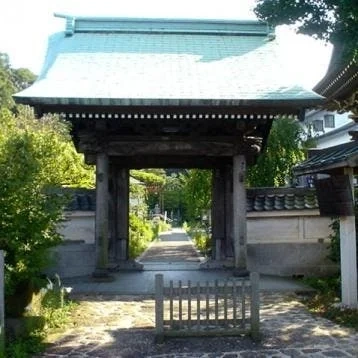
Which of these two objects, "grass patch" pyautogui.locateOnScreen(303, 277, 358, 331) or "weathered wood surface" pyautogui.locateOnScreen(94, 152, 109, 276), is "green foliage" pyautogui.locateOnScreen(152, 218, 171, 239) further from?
"grass patch" pyautogui.locateOnScreen(303, 277, 358, 331)

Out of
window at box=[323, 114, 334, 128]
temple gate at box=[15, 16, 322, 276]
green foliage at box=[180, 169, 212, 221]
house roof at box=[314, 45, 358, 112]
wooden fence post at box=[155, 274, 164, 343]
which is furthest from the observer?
window at box=[323, 114, 334, 128]

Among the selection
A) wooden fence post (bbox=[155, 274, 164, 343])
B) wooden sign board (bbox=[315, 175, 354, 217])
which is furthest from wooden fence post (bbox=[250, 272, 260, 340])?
wooden sign board (bbox=[315, 175, 354, 217])

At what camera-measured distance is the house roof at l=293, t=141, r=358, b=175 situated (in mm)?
8323

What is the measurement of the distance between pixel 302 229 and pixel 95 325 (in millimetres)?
7141

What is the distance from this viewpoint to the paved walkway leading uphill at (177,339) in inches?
258

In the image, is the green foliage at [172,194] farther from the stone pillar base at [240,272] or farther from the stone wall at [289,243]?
the stone pillar base at [240,272]

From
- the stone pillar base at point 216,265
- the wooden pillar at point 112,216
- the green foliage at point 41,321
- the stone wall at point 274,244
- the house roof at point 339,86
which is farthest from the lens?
the wooden pillar at point 112,216

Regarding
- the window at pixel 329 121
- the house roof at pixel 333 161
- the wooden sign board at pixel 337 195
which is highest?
the window at pixel 329 121

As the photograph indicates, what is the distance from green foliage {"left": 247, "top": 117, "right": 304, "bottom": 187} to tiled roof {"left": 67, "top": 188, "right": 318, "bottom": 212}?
563 cm

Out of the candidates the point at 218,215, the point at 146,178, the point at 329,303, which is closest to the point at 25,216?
the point at 329,303

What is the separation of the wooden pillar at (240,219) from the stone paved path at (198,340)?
9.83 feet

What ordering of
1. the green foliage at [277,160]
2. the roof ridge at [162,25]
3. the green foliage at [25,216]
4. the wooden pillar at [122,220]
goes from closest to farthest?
the green foliage at [25,216] < the wooden pillar at [122,220] < the roof ridge at [162,25] < the green foliage at [277,160]

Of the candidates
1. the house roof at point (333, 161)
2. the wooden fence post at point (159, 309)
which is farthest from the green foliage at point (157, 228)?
the wooden fence post at point (159, 309)

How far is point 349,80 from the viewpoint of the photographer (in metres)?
10.5
